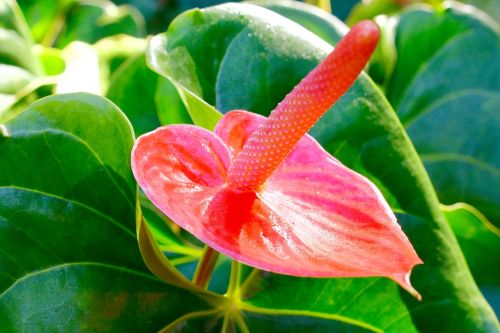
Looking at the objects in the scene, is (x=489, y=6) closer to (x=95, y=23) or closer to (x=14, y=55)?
(x=95, y=23)

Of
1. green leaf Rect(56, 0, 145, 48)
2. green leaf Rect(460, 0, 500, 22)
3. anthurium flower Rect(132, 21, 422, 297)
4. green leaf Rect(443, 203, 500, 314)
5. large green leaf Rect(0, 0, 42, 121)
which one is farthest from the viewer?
green leaf Rect(460, 0, 500, 22)

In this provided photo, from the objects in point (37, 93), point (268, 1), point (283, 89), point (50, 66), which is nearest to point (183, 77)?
point (283, 89)

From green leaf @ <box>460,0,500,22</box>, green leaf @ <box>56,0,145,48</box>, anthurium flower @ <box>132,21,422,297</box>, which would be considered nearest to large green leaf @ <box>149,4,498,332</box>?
anthurium flower @ <box>132,21,422,297</box>

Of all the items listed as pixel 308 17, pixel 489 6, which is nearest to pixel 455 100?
pixel 308 17

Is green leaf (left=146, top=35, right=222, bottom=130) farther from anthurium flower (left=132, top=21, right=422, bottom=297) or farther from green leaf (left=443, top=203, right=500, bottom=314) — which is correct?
green leaf (left=443, top=203, right=500, bottom=314)

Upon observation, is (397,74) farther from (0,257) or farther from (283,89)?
(0,257)

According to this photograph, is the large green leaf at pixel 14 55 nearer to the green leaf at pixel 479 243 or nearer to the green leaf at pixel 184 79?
the green leaf at pixel 184 79
